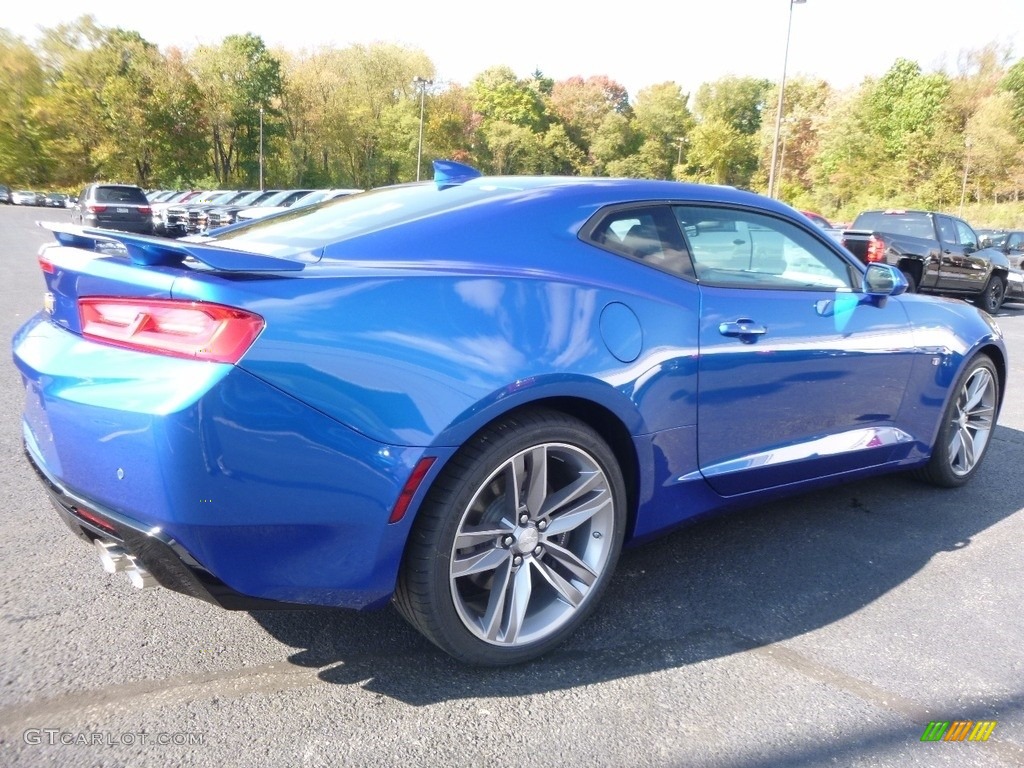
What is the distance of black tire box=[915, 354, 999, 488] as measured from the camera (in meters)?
4.03

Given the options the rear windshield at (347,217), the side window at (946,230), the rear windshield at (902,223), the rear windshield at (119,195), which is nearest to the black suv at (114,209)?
the rear windshield at (119,195)

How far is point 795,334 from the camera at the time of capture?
3.05m

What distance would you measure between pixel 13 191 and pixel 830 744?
238 ft

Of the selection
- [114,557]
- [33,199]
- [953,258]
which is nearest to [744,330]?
[114,557]

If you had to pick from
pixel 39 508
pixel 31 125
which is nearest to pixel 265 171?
pixel 31 125

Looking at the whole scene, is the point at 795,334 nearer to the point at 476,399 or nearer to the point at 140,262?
the point at 476,399

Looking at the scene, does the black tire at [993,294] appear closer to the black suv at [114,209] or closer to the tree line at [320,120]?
A: the black suv at [114,209]

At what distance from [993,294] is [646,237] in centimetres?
1417

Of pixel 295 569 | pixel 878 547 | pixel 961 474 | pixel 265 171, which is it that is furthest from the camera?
pixel 265 171

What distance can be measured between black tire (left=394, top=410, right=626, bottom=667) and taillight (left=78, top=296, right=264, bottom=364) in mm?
646

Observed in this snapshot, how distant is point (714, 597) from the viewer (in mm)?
2898

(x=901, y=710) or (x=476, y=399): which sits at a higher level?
(x=476, y=399)

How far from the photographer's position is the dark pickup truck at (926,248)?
41.2 feet

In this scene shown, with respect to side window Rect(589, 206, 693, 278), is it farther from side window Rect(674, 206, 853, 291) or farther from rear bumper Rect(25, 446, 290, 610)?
rear bumper Rect(25, 446, 290, 610)
